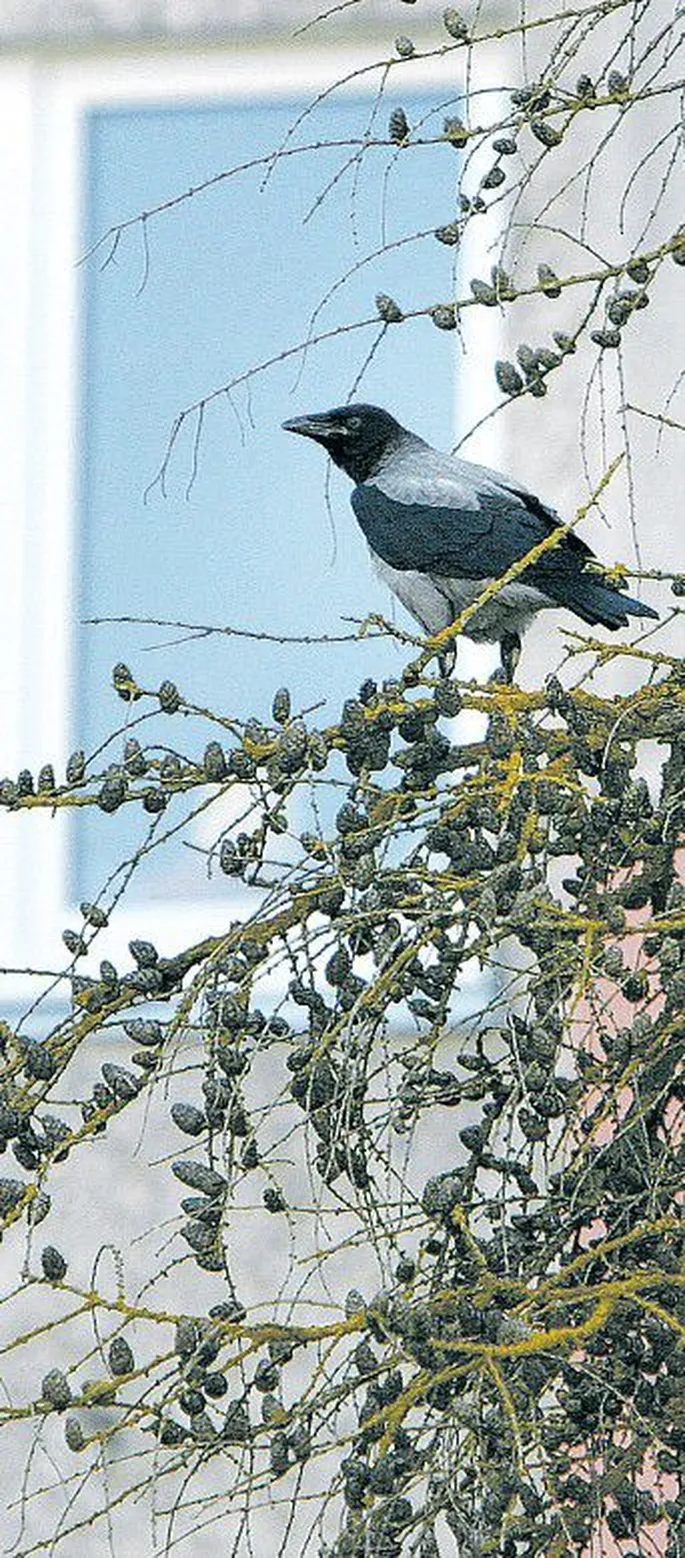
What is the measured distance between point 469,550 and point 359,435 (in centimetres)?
46

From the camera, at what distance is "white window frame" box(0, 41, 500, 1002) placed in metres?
4.66

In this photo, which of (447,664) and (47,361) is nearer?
(447,664)

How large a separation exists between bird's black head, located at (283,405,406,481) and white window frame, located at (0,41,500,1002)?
5.10 feet

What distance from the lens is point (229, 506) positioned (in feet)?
15.6

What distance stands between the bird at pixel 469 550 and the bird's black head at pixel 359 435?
2.8 inches

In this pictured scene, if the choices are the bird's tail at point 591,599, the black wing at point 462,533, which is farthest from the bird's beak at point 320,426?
the bird's tail at point 591,599

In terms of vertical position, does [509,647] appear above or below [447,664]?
above

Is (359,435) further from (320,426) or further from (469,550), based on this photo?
(469,550)

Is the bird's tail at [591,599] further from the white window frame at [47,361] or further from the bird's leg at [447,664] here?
the white window frame at [47,361]

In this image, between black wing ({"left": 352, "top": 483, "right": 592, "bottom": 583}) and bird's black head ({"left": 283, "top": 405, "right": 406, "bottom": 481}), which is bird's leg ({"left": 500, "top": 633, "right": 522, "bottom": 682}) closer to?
black wing ({"left": 352, "top": 483, "right": 592, "bottom": 583})

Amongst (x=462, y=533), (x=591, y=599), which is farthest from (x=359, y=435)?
(x=591, y=599)

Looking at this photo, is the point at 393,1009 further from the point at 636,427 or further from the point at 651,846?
the point at 651,846

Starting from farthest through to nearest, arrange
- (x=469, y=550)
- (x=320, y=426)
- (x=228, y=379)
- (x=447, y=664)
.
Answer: (x=228, y=379) → (x=320, y=426) → (x=469, y=550) → (x=447, y=664)

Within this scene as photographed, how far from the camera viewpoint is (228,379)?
479 centimetres
